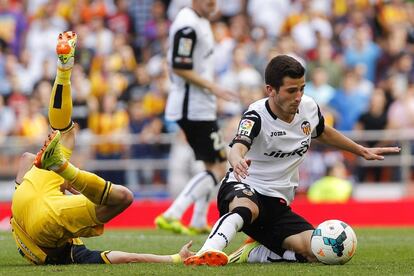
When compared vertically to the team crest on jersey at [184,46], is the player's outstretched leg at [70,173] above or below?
below

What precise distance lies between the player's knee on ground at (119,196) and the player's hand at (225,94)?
3.55 metres

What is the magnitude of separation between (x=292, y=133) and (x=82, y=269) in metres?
2.00

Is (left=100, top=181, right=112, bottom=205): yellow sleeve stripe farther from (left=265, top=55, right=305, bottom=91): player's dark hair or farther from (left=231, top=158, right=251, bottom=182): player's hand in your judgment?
(left=265, top=55, right=305, bottom=91): player's dark hair

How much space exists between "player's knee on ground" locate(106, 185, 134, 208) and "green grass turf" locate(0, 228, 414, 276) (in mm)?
475

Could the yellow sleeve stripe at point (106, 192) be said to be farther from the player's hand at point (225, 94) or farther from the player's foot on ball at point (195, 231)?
the player's foot on ball at point (195, 231)

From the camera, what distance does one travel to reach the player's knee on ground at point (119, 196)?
7.72m

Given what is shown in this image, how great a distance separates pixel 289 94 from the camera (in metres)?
8.02

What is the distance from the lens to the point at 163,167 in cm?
1688

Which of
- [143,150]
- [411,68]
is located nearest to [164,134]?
[143,150]

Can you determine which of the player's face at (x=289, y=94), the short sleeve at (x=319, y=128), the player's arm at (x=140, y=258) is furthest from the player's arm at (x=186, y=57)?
the player's arm at (x=140, y=258)

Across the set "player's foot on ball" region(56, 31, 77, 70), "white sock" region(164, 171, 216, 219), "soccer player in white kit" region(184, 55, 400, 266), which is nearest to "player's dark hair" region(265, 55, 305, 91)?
"soccer player in white kit" region(184, 55, 400, 266)

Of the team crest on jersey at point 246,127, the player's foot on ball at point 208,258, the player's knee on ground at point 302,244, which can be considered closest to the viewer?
the player's foot on ball at point 208,258

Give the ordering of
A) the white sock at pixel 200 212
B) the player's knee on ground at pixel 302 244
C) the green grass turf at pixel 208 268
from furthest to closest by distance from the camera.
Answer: the white sock at pixel 200 212 → the player's knee on ground at pixel 302 244 → the green grass turf at pixel 208 268

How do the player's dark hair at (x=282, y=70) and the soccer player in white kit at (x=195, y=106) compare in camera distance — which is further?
the soccer player in white kit at (x=195, y=106)
